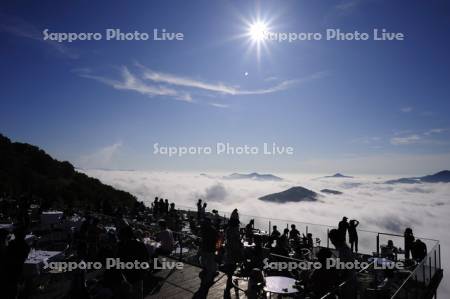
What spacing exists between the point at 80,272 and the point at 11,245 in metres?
1.14

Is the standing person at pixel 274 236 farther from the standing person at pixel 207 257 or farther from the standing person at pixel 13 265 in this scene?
the standing person at pixel 13 265

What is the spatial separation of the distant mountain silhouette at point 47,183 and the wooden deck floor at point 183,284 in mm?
11672

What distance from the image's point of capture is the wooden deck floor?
787 centimetres

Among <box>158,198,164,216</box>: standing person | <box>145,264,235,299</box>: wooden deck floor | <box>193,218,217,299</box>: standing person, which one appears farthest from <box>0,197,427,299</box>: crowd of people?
<box>158,198,164,216</box>: standing person

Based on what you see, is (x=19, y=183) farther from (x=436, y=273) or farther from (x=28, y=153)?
(x=436, y=273)

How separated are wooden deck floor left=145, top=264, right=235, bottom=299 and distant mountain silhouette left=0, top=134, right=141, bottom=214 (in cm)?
1167

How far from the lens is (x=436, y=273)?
11852 mm

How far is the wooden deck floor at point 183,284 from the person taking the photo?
7.87m

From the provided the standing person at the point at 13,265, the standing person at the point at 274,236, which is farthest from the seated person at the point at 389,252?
the standing person at the point at 13,265

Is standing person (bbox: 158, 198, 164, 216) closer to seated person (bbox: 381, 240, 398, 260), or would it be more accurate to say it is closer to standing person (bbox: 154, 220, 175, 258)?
standing person (bbox: 154, 220, 175, 258)

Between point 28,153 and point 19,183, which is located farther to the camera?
point 28,153

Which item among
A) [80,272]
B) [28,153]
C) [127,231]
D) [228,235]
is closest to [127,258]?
[127,231]

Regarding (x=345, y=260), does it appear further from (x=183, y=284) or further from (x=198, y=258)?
(x=198, y=258)

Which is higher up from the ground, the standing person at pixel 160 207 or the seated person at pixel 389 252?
the standing person at pixel 160 207
